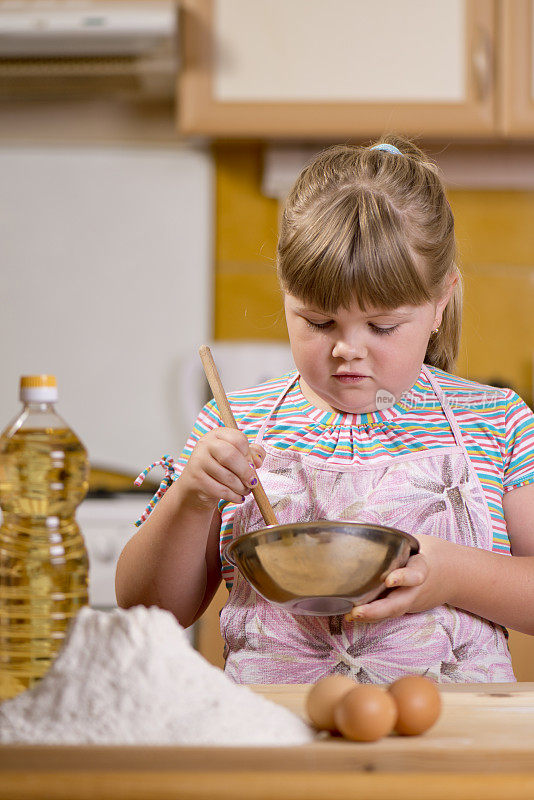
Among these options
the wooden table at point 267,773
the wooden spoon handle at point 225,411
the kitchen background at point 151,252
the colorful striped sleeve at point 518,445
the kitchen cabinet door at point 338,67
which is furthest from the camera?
the kitchen background at point 151,252

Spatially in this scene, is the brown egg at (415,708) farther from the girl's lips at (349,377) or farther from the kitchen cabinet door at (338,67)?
the kitchen cabinet door at (338,67)

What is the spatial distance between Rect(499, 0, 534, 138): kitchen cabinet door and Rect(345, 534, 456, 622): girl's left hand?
1.39m

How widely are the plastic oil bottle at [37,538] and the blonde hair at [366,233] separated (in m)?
0.29

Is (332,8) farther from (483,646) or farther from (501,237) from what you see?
(483,646)

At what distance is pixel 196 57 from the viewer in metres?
2.02

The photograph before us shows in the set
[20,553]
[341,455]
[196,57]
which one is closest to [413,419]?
[341,455]

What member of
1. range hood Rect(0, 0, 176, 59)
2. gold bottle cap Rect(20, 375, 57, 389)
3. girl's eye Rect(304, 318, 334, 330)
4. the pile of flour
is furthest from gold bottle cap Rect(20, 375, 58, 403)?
range hood Rect(0, 0, 176, 59)

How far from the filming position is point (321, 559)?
66cm

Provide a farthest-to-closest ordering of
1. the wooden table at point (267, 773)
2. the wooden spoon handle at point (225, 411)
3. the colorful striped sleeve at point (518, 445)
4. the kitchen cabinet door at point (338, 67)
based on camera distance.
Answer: the kitchen cabinet door at point (338, 67) → the colorful striped sleeve at point (518, 445) → the wooden spoon handle at point (225, 411) → the wooden table at point (267, 773)

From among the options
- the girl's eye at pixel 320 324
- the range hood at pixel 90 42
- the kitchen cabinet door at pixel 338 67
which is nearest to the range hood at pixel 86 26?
the range hood at pixel 90 42

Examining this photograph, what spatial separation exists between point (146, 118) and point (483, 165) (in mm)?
781

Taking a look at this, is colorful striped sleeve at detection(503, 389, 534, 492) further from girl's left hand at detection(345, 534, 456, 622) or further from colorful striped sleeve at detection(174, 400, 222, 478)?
colorful striped sleeve at detection(174, 400, 222, 478)

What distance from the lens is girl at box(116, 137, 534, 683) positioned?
0.89 meters

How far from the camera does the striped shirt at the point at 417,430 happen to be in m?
0.99
